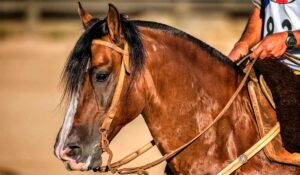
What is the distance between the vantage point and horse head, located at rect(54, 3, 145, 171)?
3479 mm

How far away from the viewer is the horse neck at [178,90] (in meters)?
3.63

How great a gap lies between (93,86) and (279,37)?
111 cm

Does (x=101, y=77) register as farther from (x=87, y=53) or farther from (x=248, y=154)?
(x=248, y=154)

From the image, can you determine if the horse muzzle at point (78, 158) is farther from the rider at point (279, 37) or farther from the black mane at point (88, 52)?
the rider at point (279, 37)

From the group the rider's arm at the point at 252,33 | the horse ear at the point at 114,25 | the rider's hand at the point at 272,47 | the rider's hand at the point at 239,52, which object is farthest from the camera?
the rider's arm at the point at 252,33

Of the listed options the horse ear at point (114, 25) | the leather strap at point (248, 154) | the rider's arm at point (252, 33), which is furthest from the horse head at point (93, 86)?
the rider's arm at point (252, 33)

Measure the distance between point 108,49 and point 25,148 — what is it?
5.72m

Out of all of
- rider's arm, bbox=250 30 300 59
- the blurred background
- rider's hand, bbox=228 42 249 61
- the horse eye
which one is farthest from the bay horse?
the blurred background

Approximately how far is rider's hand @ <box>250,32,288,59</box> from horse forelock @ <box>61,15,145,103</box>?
71 cm

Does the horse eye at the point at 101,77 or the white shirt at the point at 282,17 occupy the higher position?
the white shirt at the point at 282,17

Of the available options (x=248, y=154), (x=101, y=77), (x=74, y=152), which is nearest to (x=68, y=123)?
(x=74, y=152)

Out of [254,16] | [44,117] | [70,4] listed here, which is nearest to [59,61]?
[44,117]

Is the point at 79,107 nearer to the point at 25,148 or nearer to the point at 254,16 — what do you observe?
the point at 254,16

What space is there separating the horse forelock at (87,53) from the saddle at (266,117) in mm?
677
